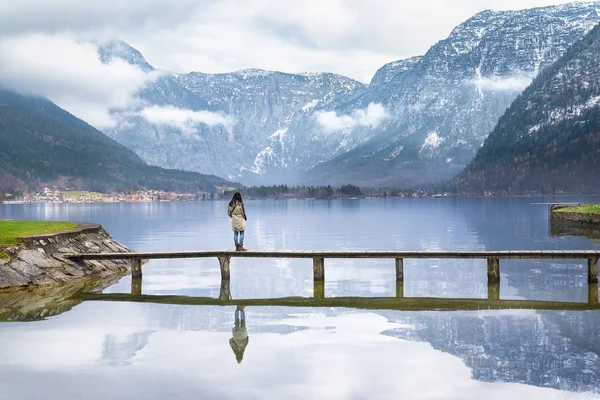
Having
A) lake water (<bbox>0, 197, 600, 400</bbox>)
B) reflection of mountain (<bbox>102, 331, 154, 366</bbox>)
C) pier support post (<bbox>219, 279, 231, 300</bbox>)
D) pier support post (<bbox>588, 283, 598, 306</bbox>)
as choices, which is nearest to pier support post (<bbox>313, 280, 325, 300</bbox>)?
lake water (<bbox>0, 197, 600, 400</bbox>)

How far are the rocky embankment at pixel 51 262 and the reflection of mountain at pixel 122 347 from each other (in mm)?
16148

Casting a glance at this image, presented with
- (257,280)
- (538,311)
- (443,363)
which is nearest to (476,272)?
(257,280)

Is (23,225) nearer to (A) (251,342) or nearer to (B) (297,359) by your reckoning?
(A) (251,342)

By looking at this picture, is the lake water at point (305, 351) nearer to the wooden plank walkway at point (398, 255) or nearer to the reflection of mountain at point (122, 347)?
the reflection of mountain at point (122, 347)

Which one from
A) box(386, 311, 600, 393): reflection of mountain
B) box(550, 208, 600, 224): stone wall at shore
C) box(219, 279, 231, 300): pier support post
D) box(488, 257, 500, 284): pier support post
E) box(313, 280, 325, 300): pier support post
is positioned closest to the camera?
box(386, 311, 600, 393): reflection of mountain

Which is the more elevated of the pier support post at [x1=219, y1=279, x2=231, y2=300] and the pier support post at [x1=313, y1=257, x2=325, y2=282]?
the pier support post at [x1=313, y1=257, x2=325, y2=282]

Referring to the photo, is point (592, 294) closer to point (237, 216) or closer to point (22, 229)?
point (237, 216)

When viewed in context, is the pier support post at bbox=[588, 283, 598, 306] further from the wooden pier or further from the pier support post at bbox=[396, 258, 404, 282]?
the pier support post at bbox=[396, 258, 404, 282]

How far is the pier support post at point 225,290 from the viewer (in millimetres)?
42500

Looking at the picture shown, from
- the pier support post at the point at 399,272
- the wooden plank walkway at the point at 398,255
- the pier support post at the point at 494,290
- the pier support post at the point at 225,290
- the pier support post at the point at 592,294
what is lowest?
the pier support post at the point at 225,290

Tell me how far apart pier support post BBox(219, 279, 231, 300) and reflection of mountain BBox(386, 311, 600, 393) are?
12166 mm

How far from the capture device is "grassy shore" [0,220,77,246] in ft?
152

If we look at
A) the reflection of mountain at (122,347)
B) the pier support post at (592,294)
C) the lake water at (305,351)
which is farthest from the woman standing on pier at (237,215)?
the pier support post at (592,294)

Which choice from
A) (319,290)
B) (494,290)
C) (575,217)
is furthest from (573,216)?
(319,290)
